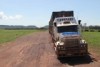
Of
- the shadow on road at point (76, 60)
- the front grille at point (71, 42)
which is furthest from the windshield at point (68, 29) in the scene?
the shadow on road at point (76, 60)

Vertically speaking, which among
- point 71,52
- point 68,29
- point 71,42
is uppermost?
point 68,29

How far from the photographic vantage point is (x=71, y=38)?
20219 mm

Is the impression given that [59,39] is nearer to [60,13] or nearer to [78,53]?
[78,53]

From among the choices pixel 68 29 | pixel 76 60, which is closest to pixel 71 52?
pixel 76 60

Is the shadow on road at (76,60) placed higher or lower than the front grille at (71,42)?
lower

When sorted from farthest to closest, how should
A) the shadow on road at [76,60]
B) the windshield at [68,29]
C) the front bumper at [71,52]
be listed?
the windshield at [68,29], the front bumper at [71,52], the shadow on road at [76,60]

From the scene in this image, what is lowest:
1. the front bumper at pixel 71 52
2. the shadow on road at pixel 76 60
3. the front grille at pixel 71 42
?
the shadow on road at pixel 76 60

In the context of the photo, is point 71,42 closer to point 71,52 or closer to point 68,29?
point 71,52

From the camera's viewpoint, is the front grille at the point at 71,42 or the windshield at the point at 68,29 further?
the windshield at the point at 68,29

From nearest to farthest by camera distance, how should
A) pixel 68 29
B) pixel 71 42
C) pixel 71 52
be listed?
pixel 71 52 < pixel 71 42 < pixel 68 29

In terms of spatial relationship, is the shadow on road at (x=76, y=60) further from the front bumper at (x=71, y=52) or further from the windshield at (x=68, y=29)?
the windshield at (x=68, y=29)

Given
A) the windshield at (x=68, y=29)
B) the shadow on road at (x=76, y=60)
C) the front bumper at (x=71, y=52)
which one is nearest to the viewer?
the shadow on road at (x=76, y=60)

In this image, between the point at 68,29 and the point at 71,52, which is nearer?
the point at 71,52

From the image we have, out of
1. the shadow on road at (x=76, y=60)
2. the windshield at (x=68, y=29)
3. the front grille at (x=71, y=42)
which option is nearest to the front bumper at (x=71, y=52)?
the front grille at (x=71, y=42)
